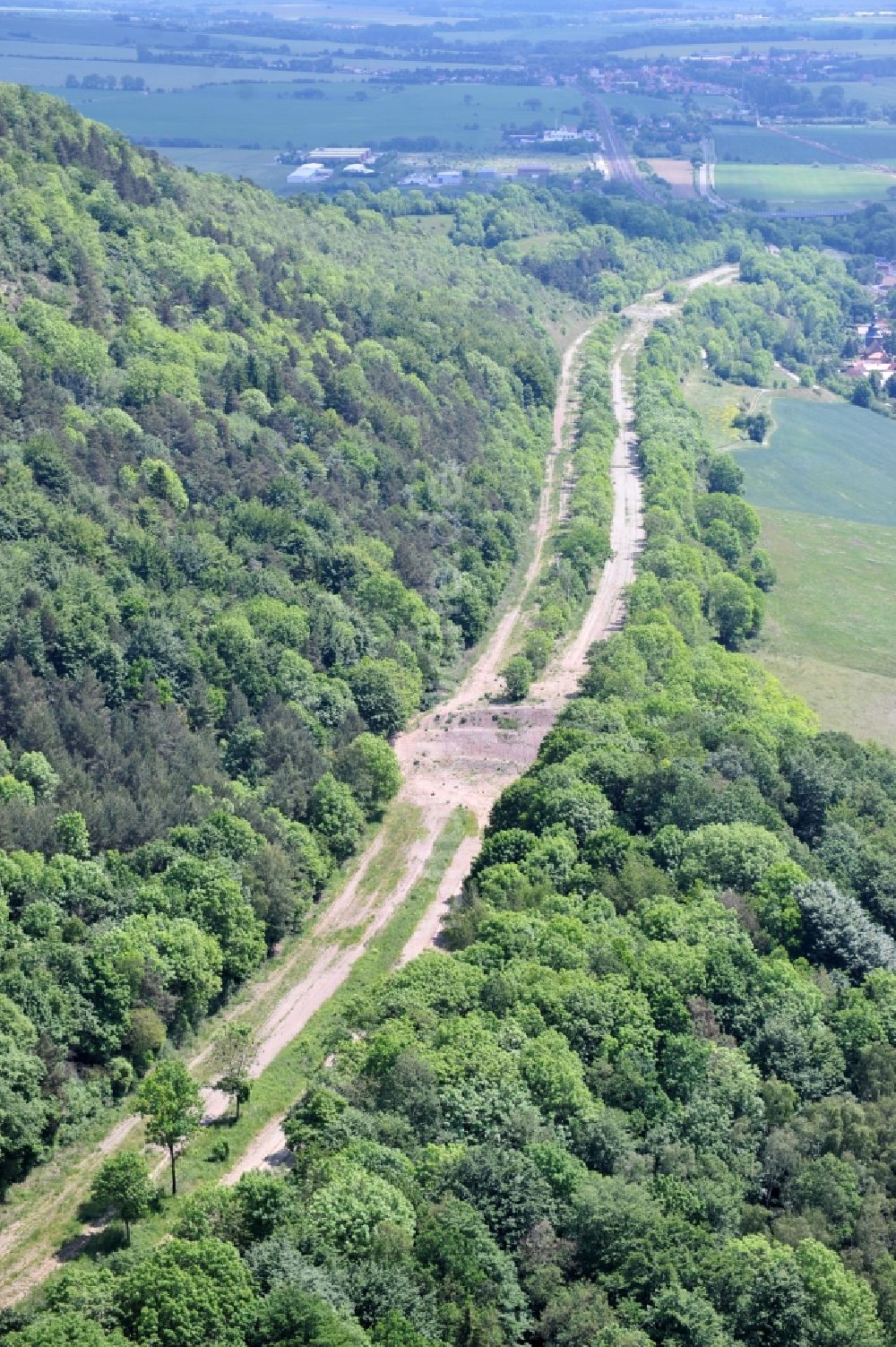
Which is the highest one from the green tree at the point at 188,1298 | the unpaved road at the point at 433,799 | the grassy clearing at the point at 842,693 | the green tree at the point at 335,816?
the green tree at the point at 188,1298

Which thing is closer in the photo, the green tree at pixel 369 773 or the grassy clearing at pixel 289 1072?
the grassy clearing at pixel 289 1072

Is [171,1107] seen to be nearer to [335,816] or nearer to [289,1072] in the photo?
[289,1072]

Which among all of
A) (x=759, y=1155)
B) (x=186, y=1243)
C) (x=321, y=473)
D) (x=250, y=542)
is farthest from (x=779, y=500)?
(x=186, y=1243)

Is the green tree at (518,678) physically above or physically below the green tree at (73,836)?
below

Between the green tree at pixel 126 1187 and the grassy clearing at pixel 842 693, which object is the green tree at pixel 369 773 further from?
the green tree at pixel 126 1187

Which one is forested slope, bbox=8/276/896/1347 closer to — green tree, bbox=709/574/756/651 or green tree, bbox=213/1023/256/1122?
green tree, bbox=213/1023/256/1122

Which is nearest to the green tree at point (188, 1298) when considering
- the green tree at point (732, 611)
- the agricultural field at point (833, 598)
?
the agricultural field at point (833, 598)

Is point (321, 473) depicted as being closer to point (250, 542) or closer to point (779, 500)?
point (250, 542)
